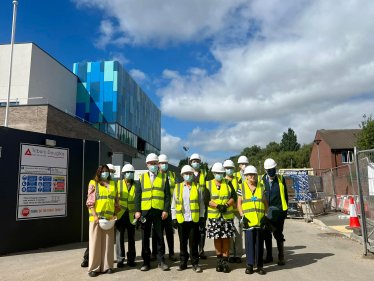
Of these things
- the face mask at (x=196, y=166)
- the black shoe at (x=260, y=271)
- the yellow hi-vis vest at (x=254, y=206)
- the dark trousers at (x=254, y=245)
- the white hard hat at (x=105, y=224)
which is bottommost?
the black shoe at (x=260, y=271)

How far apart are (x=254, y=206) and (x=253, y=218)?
23 cm

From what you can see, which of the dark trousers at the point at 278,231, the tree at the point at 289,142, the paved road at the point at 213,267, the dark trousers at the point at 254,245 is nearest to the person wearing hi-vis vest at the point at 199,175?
the paved road at the point at 213,267

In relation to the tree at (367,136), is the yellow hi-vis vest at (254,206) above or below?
below

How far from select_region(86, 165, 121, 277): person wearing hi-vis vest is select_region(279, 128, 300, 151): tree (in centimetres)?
9308

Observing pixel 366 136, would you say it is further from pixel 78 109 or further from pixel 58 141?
pixel 78 109

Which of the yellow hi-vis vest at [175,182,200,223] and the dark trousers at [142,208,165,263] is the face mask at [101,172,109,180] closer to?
the dark trousers at [142,208,165,263]

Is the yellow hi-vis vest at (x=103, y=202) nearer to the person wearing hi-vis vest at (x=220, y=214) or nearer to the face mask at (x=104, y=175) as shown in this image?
the face mask at (x=104, y=175)

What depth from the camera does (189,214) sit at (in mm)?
6008

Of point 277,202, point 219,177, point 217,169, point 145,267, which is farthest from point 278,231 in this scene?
point 145,267

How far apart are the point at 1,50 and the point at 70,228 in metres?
25.8

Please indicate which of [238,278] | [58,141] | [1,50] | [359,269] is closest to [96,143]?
[58,141]

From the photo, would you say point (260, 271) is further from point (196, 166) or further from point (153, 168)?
point (153, 168)

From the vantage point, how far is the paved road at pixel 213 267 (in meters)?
5.54

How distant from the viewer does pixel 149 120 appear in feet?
183
